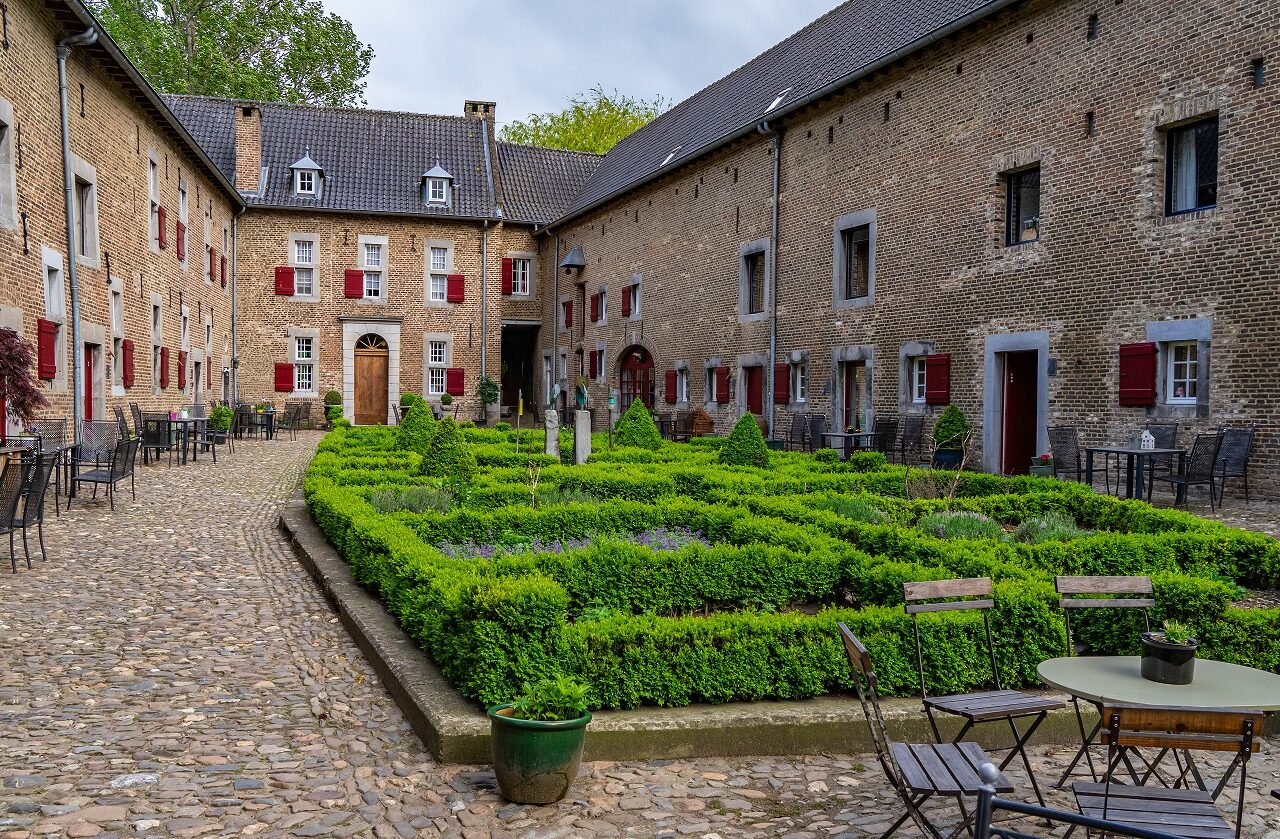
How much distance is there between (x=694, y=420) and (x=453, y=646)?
16.9 meters

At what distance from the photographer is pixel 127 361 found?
17312 mm

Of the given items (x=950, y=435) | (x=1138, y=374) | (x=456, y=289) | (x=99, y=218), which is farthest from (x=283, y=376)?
(x=1138, y=374)

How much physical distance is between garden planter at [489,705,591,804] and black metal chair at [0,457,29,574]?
18.6 feet

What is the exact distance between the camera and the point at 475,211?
103 ft

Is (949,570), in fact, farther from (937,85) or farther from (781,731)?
(937,85)

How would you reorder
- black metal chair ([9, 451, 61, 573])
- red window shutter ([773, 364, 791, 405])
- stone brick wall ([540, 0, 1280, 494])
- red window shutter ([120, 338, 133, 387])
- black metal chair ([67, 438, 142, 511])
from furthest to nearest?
1. red window shutter ([773, 364, 791, 405])
2. red window shutter ([120, 338, 133, 387])
3. stone brick wall ([540, 0, 1280, 494])
4. black metal chair ([67, 438, 142, 511])
5. black metal chair ([9, 451, 61, 573])

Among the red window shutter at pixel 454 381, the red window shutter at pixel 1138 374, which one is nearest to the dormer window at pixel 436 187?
the red window shutter at pixel 454 381

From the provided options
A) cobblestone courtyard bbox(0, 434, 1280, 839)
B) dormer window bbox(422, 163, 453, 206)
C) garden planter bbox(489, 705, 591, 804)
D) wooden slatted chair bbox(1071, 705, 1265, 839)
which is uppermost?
dormer window bbox(422, 163, 453, 206)

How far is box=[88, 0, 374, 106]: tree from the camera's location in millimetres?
35000

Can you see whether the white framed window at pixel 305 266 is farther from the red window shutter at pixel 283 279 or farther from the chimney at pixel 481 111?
the chimney at pixel 481 111

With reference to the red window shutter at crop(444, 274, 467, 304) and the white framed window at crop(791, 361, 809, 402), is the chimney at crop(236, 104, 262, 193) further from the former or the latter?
the white framed window at crop(791, 361, 809, 402)

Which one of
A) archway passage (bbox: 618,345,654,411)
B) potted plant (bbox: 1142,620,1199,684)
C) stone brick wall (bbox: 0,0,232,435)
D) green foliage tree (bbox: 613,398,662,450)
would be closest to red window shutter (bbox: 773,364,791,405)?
green foliage tree (bbox: 613,398,662,450)

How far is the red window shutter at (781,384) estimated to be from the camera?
63.4 feet

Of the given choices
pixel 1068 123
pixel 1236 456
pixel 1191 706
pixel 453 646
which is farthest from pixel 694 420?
pixel 1191 706
